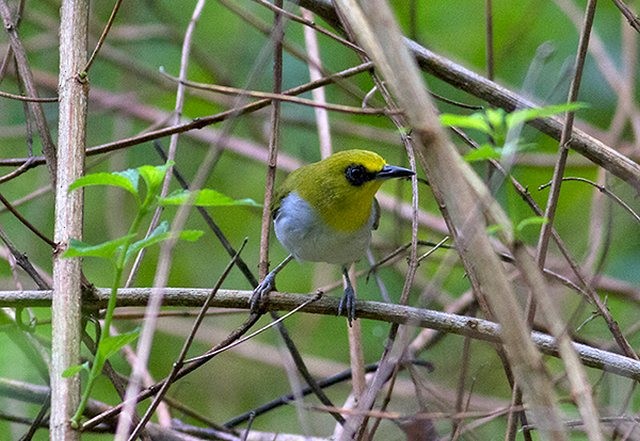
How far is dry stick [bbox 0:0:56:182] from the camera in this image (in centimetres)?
247

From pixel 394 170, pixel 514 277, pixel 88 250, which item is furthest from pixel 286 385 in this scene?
pixel 88 250

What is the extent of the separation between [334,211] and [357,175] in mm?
208

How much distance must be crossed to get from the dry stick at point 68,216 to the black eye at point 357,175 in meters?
1.50

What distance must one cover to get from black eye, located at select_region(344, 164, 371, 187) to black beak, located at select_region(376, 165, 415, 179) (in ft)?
0.35

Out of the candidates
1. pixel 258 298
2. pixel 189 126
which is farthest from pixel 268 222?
pixel 189 126

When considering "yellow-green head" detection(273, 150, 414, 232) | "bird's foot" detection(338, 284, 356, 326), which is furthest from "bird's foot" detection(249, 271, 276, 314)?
"yellow-green head" detection(273, 150, 414, 232)

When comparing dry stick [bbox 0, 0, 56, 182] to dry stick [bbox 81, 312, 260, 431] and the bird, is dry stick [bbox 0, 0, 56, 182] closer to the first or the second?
dry stick [bbox 81, 312, 260, 431]

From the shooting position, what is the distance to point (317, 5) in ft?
9.50

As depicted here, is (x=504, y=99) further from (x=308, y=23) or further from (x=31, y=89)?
(x=31, y=89)

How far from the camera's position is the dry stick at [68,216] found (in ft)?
5.83

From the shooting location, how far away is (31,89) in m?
2.59

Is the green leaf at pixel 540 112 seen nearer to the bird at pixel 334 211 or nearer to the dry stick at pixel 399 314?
the dry stick at pixel 399 314

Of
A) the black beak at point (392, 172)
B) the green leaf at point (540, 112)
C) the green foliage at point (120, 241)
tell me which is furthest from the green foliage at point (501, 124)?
the black beak at point (392, 172)

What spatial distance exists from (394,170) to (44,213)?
9.45 feet
